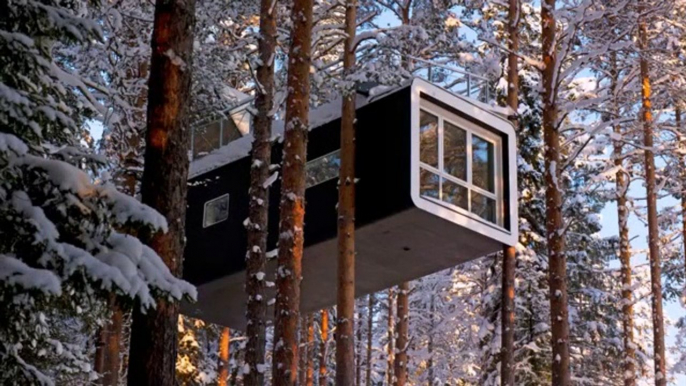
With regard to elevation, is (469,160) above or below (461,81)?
below

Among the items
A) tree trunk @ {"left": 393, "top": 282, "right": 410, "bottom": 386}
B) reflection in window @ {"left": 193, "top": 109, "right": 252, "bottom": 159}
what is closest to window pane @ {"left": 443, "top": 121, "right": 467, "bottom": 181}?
reflection in window @ {"left": 193, "top": 109, "right": 252, "bottom": 159}

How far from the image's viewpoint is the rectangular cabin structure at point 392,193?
15.5 meters

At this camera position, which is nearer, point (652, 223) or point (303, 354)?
point (652, 223)

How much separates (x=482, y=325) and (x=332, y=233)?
6.75m


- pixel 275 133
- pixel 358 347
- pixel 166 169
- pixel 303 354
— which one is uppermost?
pixel 358 347

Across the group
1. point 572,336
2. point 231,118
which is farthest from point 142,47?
point 572,336

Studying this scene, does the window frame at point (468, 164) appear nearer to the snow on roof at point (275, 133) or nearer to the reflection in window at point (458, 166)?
the reflection in window at point (458, 166)

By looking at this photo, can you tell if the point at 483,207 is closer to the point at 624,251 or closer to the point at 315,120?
the point at 315,120

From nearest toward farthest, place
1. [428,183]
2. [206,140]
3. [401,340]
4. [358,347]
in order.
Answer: [428,183], [206,140], [401,340], [358,347]

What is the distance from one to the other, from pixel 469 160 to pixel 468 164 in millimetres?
98

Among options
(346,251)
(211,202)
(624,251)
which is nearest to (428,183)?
(346,251)

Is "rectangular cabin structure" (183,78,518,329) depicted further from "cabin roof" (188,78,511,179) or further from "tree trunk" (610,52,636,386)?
"tree trunk" (610,52,636,386)

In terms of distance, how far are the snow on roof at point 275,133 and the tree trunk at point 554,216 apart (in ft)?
8.78

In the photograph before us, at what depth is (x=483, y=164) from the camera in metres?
16.7
